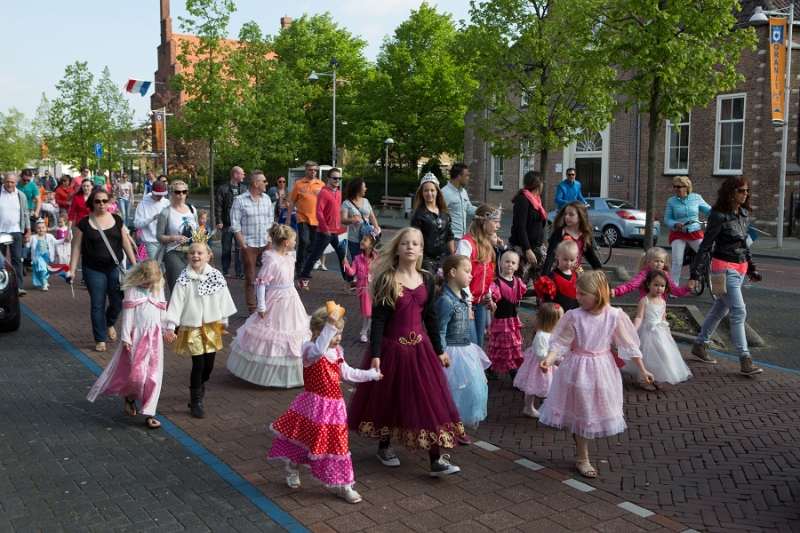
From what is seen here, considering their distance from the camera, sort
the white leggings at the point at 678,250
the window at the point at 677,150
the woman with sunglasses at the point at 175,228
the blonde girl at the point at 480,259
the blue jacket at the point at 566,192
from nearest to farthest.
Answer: the blonde girl at the point at 480,259
the woman with sunglasses at the point at 175,228
the white leggings at the point at 678,250
the blue jacket at the point at 566,192
the window at the point at 677,150

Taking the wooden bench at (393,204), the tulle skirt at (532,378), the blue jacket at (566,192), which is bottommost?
the tulle skirt at (532,378)

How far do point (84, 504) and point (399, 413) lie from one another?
6.46ft

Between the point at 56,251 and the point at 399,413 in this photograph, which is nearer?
the point at 399,413

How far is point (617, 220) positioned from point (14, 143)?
5537cm

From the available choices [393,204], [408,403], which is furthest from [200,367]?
[393,204]

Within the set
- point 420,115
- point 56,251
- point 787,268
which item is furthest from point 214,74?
point 420,115

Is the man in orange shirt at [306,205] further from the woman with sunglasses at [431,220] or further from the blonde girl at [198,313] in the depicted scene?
the blonde girl at [198,313]

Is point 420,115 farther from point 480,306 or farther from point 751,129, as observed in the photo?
point 480,306

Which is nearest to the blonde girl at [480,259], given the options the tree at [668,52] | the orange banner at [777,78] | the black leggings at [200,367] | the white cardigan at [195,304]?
the white cardigan at [195,304]

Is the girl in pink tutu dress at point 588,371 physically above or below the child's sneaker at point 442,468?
above

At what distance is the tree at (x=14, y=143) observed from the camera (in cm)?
6122

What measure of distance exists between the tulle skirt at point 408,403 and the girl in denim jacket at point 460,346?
23.7 inches

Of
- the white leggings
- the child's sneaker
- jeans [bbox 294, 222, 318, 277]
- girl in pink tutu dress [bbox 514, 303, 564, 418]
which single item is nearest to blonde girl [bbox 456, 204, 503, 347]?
girl in pink tutu dress [bbox 514, 303, 564, 418]

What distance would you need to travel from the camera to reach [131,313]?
629 centimetres
